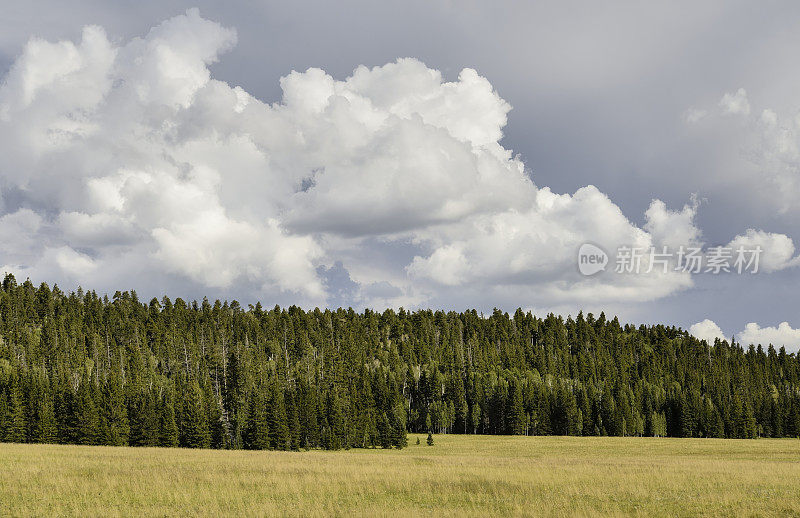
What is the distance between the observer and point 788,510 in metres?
18.5

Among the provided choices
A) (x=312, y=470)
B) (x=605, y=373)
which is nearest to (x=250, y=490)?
(x=312, y=470)

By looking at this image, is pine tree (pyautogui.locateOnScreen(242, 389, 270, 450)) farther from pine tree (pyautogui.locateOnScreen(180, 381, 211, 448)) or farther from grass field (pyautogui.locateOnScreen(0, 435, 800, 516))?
grass field (pyautogui.locateOnScreen(0, 435, 800, 516))

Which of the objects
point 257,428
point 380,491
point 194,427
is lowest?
point 257,428

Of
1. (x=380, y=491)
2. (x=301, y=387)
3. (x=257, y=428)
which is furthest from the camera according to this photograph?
(x=301, y=387)

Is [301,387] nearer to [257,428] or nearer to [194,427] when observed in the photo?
[257,428]

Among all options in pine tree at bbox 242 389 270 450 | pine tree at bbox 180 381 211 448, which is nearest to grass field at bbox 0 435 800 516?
pine tree at bbox 180 381 211 448

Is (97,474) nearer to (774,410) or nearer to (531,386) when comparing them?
(531,386)

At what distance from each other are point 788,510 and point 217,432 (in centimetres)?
7193

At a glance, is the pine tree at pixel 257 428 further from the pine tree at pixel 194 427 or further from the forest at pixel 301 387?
the pine tree at pixel 194 427

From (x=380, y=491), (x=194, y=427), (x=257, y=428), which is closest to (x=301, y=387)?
(x=257, y=428)

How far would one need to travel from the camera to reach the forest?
79062mm

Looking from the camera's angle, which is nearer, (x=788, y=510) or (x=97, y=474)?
(x=788, y=510)

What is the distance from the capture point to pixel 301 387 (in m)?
88.7

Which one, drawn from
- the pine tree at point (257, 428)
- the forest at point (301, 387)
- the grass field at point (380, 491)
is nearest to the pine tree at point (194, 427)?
the forest at point (301, 387)
